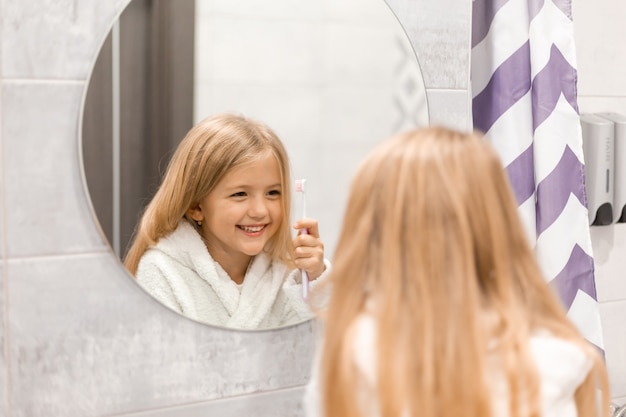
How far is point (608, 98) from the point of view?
1747 millimetres

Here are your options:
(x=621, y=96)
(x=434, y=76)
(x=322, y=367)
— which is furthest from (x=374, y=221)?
(x=621, y=96)

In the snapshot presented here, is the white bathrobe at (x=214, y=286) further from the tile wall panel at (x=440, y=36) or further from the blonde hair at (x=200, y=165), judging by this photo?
the tile wall panel at (x=440, y=36)

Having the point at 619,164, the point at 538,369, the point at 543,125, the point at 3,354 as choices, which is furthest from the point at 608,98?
the point at 3,354

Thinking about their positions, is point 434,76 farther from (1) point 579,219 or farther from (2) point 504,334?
(2) point 504,334

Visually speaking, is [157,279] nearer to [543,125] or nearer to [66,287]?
[66,287]

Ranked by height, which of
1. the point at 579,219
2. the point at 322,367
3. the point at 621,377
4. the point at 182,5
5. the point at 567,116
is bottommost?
the point at 621,377

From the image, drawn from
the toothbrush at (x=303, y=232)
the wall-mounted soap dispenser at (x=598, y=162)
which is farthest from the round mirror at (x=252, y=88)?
the wall-mounted soap dispenser at (x=598, y=162)

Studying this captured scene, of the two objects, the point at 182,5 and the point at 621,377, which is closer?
the point at 182,5

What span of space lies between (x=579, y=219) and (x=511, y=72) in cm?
30

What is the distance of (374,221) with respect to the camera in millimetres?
821

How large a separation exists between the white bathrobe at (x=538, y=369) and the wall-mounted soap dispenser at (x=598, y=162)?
885 mm

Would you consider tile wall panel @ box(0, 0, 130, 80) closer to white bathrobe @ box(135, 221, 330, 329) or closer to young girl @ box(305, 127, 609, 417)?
white bathrobe @ box(135, 221, 330, 329)

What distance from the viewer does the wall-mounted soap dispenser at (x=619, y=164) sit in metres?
1.68

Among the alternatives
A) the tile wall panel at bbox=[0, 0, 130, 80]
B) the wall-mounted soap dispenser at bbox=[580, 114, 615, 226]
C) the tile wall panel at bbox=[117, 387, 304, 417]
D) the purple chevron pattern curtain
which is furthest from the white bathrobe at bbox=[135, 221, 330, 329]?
the wall-mounted soap dispenser at bbox=[580, 114, 615, 226]
